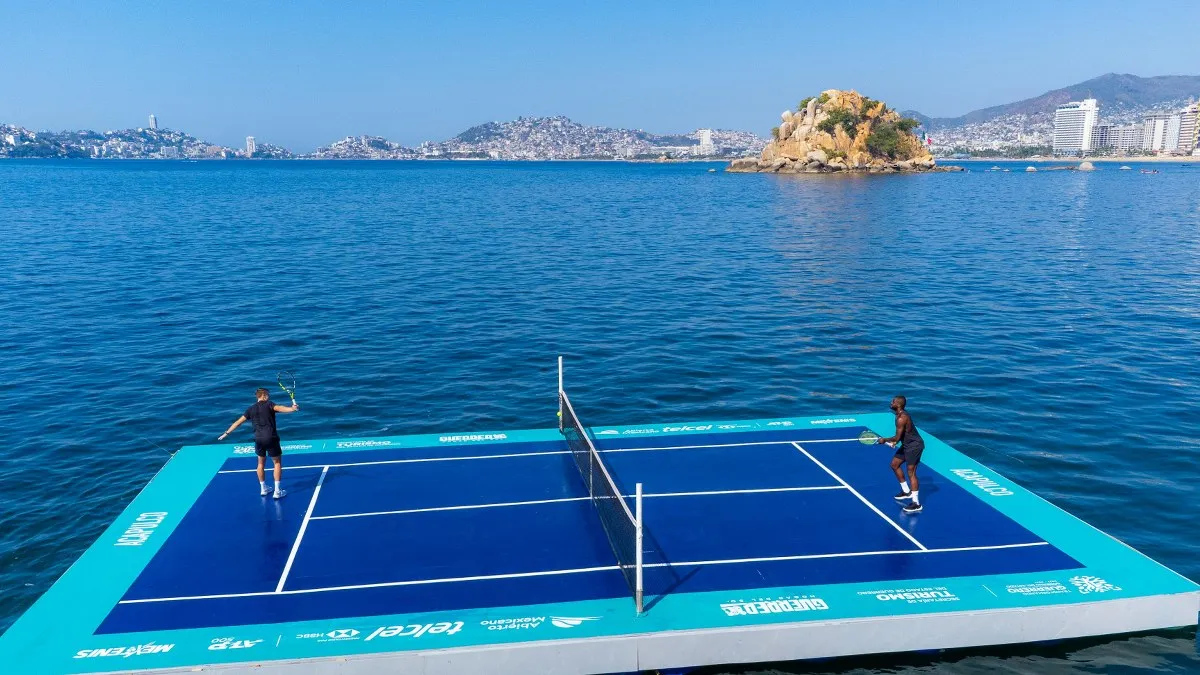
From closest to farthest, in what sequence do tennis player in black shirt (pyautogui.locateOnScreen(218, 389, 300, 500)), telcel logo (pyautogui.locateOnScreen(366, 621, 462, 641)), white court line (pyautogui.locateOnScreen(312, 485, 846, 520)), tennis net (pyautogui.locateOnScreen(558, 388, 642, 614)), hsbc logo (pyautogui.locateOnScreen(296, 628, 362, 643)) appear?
hsbc logo (pyautogui.locateOnScreen(296, 628, 362, 643)), telcel logo (pyautogui.locateOnScreen(366, 621, 462, 641)), tennis net (pyautogui.locateOnScreen(558, 388, 642, 614)), white court line (pyautogui.locateOnScreen(312, 485, 846, 520)), tennis player in black shirt (pyautogui.locateOnScreen(218, 389, 300, 500))

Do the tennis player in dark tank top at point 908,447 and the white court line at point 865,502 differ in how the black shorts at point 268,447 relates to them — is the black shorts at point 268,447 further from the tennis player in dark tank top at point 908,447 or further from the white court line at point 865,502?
the tennis player in dark tank top at point 908,447

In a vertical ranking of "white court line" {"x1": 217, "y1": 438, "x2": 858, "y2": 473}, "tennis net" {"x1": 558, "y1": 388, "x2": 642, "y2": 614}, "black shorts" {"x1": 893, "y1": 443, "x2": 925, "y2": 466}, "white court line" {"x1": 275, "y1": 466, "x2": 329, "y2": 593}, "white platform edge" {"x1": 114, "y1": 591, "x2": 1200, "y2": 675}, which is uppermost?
"black shorts" {"x1": 893, "y1": 443, "x2": 925, "y2": 466}

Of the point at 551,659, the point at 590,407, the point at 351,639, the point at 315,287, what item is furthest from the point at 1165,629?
the point at 315,287

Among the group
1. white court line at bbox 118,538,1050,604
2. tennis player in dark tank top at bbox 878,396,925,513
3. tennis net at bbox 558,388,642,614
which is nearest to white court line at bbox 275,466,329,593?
white court line at bbox 118,538,1050,604

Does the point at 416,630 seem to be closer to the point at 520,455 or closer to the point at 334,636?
the point at 334,636

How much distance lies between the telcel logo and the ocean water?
4.44 m

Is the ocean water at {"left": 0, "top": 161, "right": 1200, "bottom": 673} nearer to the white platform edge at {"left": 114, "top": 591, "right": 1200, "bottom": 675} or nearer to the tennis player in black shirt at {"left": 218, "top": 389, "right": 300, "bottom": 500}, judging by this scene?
Result: the white platform edge at {"left": 114, "top": 591, "right": 1200, "bottom": 675}

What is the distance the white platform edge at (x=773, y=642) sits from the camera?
10562 mm

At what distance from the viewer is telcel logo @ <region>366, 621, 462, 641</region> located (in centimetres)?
1107

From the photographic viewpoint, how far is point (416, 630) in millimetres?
11211

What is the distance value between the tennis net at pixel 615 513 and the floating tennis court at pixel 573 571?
0.07m

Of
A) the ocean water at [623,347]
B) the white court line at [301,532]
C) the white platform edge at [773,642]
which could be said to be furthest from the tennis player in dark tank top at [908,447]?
the white court line at [301,532]

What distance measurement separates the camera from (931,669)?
466 inches

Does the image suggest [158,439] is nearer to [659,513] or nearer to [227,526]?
[227,526]
